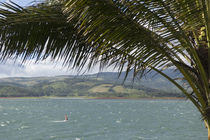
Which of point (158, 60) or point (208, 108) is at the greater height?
point (158, 60)

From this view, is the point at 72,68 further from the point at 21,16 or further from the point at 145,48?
the point at 145,48

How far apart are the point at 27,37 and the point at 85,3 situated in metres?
1.69

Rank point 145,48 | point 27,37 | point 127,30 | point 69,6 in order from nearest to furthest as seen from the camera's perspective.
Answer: point 69,6, point 127,30, point 145,48, point 27,37

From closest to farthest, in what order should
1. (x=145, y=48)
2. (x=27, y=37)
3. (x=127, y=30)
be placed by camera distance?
1. (x=127, y=30)
2. (x=145, y=48)
3. (x=27, y=37)

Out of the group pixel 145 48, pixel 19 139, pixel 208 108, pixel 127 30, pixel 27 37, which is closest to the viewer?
pixel 127 30

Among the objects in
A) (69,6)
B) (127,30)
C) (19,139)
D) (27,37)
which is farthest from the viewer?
(19,139)

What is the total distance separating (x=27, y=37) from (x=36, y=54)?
308 millimetres

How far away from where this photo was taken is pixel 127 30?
279cm

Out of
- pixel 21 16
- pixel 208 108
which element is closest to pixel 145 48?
pixel 208 108

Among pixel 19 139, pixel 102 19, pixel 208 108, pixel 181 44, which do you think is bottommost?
pixel 19 139

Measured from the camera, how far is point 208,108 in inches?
132

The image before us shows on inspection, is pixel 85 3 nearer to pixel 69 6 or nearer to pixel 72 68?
pixel 69 6

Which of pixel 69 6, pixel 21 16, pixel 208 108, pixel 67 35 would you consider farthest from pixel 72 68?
pixel 208 108

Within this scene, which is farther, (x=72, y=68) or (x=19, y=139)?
(x=19, y=139)
